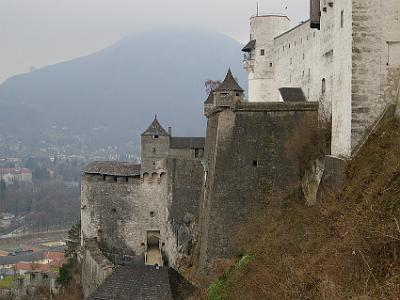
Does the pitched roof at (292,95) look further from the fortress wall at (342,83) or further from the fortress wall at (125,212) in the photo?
the fortress wall at (342,83)

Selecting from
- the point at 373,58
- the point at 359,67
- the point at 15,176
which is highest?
the point at 373,58

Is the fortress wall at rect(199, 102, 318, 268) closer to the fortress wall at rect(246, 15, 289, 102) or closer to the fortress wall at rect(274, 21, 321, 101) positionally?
the fortress wall at rect(274, 21, 321, 101)

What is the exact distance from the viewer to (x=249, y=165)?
83.0ft

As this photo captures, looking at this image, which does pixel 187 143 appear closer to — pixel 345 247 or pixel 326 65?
pixel 326 65

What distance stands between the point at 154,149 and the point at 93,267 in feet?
24.8

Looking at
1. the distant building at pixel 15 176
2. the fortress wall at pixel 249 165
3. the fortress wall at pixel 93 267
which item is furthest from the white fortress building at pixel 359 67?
the distant building at pixel 15 176

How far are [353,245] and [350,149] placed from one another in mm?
6263

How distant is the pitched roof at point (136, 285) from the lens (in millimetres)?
22484

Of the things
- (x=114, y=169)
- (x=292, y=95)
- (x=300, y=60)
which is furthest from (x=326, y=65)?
(x=114, y=169)

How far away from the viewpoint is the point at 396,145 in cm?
1522

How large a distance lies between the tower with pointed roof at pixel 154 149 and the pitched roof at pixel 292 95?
773 centimetres

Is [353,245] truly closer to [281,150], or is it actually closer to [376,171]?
[376,171]

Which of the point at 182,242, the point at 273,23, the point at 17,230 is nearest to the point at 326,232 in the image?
the point at 182,242

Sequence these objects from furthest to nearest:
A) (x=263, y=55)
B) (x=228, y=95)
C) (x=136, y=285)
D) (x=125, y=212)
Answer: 1. (x=263, y=55)
2. (x=125, y=212)
3. (x=228, y=95)
4. (x=136, y=285)
